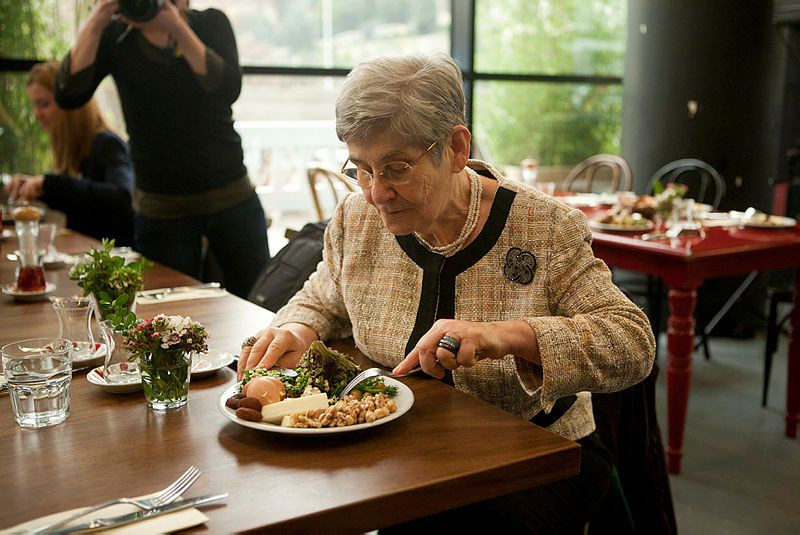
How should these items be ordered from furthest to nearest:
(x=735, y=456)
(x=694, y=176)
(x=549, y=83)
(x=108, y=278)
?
(x=549, y=83)
(x=694, y=176)
(x=735, y=456)
(x=108, y=278)

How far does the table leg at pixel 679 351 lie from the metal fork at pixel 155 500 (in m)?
2.23

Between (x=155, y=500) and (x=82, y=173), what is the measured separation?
3.21m

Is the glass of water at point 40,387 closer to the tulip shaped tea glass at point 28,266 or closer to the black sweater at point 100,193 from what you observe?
the tulip shaped tea glass at point 28,266

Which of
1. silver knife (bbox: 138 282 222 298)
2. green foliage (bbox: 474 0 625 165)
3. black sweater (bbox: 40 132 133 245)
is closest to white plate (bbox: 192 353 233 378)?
silver knife (bbox: 138 282 222 298)

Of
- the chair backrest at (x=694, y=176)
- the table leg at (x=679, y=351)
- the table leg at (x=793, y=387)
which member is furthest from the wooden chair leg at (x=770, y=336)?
the chair backrest at (x=694, y=176)

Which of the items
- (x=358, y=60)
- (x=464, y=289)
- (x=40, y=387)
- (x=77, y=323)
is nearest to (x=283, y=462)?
(x=40, y=387)

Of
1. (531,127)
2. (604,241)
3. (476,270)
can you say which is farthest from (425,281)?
(531,127)

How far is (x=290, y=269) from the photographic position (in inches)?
89.4

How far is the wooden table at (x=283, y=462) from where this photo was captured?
1.01 metres

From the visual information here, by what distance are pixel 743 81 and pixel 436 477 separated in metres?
4.35

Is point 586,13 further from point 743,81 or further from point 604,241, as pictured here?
point 604,241

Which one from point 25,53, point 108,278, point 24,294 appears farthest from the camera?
point 25,53

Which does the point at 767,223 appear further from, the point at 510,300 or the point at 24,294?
the point at 24,294

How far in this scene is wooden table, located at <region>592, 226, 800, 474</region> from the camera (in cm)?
297
